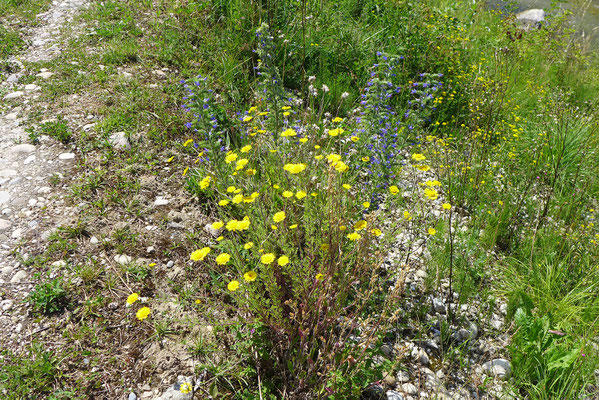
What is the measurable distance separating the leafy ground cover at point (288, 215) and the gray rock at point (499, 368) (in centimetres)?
8

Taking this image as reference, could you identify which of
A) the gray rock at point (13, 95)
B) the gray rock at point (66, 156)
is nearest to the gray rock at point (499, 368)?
the gray rock at point (66, 156)

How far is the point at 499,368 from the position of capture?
2693mm

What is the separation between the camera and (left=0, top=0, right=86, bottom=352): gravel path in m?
2.62

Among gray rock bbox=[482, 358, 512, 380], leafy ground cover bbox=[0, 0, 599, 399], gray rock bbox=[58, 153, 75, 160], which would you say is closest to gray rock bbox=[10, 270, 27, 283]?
leafy ground cover bbox=[0, 0, 599, 399]

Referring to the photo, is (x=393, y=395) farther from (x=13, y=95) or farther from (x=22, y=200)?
(x=13, y=95)

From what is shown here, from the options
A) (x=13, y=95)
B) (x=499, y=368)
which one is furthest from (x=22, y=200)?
(x=499, y=368)

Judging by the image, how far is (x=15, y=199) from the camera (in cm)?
338

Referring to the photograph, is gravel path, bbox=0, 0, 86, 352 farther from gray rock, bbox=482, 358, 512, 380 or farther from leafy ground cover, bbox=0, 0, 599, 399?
gray rock, bbox=482, 358, 512, 380

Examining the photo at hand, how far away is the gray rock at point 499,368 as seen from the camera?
2664 millimetres

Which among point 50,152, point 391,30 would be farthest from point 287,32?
point 50,152

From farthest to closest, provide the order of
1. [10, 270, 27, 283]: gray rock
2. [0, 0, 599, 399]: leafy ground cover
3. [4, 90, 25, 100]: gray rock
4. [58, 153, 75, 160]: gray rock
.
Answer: [4, 90, 25, 100]: gray rock → [58, 153, 75, 160]: gray rock → [10, 270, 27, 283]: gray rock → [0, 0, 599, 399]: leafy ground cover

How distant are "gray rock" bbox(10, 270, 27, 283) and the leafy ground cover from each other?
11cm

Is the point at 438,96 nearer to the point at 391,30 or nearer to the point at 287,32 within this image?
the point at 391,30

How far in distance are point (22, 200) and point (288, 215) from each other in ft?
8.20
